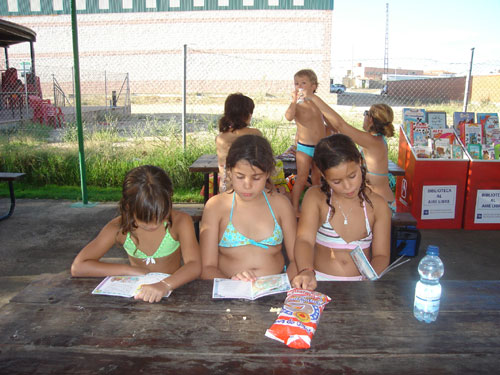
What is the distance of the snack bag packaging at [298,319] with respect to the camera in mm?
1401

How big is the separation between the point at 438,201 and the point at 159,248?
3.89 meters

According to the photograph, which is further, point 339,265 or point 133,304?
point 339,265

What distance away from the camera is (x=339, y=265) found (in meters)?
2.37

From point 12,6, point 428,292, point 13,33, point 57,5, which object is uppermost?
point 12,6

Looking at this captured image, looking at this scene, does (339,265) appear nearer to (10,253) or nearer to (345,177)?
(345,177)

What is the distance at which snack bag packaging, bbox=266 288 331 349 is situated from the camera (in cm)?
140

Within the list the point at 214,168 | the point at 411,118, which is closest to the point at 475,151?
the point at 411,118

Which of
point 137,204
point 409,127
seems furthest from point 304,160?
point 137,204

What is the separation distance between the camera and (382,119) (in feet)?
13.4

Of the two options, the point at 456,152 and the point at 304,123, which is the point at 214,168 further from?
the point at 456,152

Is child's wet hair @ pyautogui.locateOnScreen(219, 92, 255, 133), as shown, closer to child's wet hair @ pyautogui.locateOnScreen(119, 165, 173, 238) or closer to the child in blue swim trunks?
the child in blue swim trunks

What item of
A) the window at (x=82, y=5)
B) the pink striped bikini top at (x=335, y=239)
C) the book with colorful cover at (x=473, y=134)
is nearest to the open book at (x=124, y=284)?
the pink striped bikini top at (x=335, y=239)

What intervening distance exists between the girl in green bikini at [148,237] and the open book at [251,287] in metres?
0.18

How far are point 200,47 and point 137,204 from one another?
2887cm
